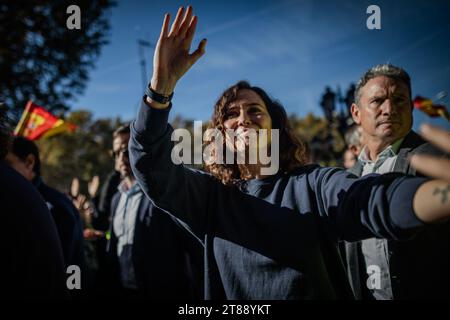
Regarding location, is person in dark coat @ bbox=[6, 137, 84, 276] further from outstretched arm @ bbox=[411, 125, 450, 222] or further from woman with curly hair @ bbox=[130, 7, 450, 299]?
outstretched arm @ bbox=[411, 125, 450, 222]

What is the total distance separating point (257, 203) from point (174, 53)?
0.76 metres

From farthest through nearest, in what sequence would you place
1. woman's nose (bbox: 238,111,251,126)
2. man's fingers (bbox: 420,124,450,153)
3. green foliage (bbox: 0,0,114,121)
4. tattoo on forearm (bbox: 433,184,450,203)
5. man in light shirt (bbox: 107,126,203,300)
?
green foliage (bbox: 0,0,114,121) < man in light shirt (bbox: 107,126,203,300) < woman's nose (bbox: 238,111,251,126) < tattoo on forearm (bbox: 433,184,450,203) < man's fingers (bbox: 420,124,450,153)

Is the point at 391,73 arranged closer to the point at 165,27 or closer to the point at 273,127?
the point at 273,127

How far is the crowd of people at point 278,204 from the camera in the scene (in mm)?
1113

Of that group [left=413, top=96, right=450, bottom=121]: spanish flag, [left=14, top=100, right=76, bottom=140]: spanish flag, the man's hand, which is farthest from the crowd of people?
[left=14, top=100, right=76, bottom=140]: spanish flag

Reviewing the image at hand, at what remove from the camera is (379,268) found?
1.76m

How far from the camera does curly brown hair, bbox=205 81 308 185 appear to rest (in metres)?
1.64

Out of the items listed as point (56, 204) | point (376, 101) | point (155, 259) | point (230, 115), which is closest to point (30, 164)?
point (56, 204)

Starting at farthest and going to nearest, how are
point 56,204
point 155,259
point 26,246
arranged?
point 155,259 < point 56,204 < point 26,246

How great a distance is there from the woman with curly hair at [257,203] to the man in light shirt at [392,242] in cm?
53

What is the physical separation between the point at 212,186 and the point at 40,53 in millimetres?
10613

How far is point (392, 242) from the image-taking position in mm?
1676

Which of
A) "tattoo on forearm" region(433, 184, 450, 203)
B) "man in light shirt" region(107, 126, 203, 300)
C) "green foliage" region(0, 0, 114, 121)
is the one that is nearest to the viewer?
"tattoo on forearm" region(433, 184, 450, 203)

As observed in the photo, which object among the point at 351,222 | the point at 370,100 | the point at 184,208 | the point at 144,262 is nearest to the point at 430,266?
the point at 351,222
